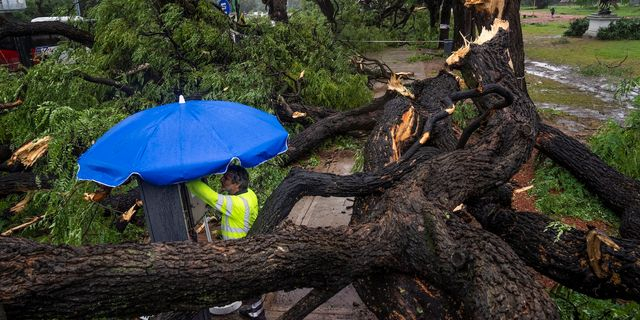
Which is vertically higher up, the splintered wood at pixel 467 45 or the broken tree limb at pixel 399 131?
the splintered wood at pixel 467 45

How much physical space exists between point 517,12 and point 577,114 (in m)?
2.92

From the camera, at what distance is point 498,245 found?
304 centimetres

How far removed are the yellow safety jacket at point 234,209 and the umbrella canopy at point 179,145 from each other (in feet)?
1.51

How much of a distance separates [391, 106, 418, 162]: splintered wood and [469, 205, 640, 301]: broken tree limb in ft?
4.76

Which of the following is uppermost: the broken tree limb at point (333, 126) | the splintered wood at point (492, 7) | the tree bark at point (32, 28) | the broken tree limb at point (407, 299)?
the tree bark at point (32, 28)

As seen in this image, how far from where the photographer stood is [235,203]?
3650 millimetres

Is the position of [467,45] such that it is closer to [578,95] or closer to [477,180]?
[477,180]

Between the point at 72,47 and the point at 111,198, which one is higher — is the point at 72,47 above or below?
above

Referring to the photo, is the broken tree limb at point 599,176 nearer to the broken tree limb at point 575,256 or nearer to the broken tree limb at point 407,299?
the broken tree limb at point 575,256

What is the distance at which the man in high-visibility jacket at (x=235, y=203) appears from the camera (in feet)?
11.4

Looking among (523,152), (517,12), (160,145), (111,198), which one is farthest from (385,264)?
(517,12)

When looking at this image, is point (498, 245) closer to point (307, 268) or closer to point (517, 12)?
point (307, 268)

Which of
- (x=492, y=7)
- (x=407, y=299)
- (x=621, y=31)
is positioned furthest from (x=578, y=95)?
(x=621, y=31)

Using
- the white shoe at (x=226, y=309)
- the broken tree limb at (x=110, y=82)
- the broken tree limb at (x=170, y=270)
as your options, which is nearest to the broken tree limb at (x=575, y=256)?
the broken tree limb at (x=170, y=270)
